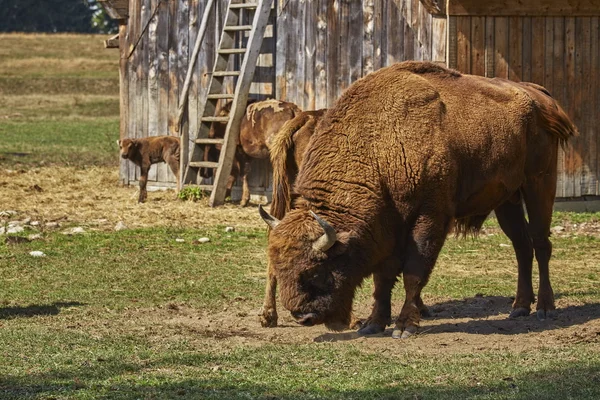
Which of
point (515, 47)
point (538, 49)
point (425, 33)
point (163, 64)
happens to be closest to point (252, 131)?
point (163, 64)

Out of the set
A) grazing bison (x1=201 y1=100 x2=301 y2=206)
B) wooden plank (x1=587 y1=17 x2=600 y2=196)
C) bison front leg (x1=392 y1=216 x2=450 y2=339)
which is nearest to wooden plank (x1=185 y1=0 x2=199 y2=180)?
grazing bison (x1=201 y1=100 x2=301 y2=206)

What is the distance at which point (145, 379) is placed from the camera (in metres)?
7.67

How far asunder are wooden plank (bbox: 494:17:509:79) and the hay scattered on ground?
13.8 ft

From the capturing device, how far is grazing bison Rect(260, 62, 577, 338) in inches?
352

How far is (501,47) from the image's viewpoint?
16.6 metres

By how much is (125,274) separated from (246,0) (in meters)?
7.95

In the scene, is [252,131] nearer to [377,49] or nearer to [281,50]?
[281,50]

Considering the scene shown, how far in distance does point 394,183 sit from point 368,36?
8.73 m

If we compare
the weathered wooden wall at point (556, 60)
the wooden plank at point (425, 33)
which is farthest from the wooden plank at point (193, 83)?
the weathered wooden wall at point (556, 60)

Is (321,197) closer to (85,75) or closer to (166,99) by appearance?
(166,99)

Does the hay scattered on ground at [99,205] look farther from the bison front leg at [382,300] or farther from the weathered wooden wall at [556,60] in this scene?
the bison front leg at [382,300]

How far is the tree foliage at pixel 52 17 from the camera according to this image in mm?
75562

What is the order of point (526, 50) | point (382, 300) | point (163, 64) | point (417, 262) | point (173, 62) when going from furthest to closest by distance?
point (163, 64), point (173, 62), point (526, 50), point (382, 300), point (417, 262)

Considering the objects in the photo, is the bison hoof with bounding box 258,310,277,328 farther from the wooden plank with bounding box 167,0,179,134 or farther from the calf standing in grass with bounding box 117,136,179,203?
the wooden plank with bounding box 167,0,179,134
